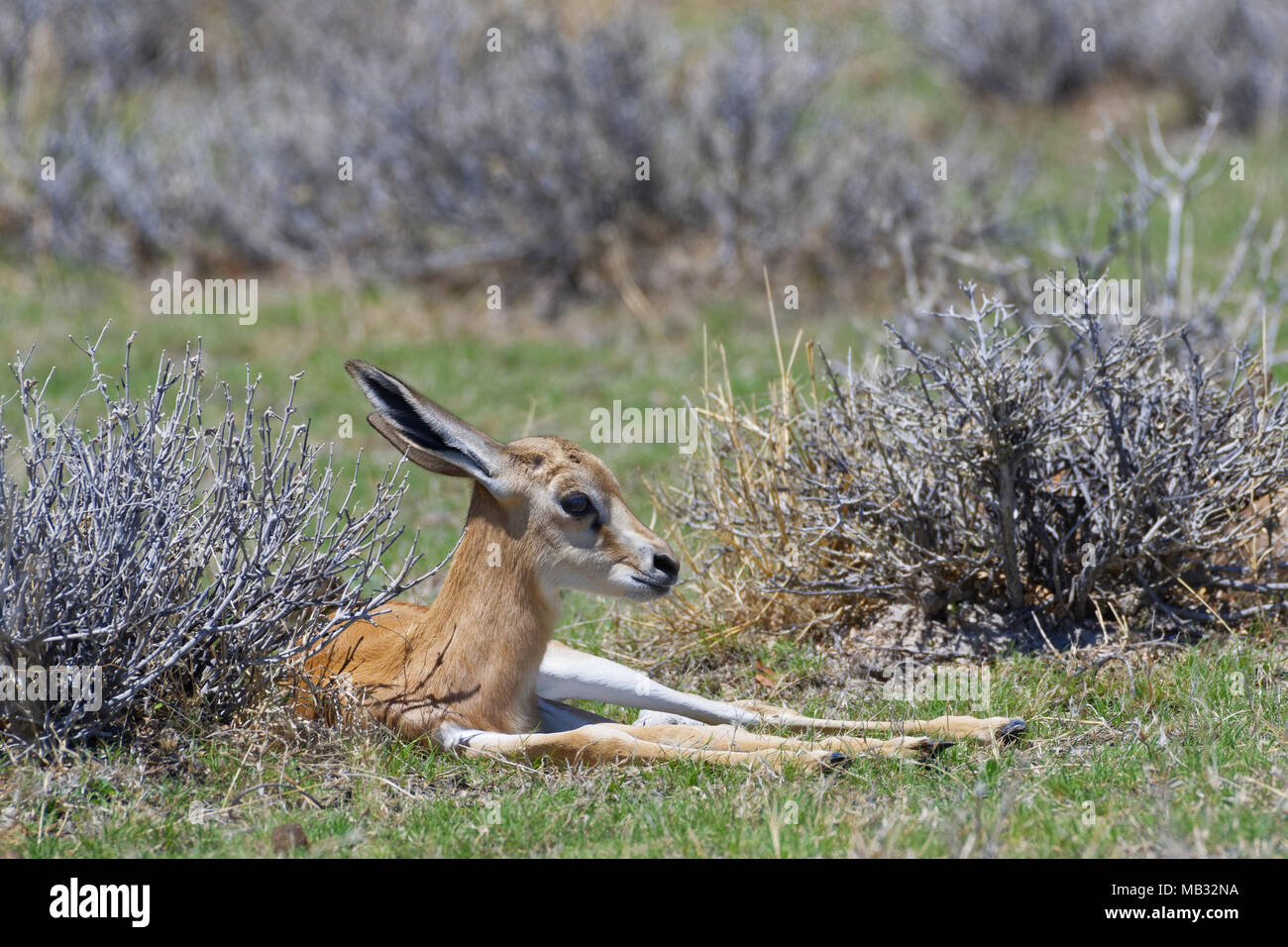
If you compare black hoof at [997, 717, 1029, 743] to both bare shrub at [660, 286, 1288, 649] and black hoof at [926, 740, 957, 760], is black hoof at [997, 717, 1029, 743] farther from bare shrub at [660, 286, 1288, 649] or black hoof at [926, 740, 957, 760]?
bare shrub at [660, 286, 1288, 649]

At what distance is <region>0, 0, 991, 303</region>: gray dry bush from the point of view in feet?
42.1

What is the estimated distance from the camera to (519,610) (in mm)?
5508

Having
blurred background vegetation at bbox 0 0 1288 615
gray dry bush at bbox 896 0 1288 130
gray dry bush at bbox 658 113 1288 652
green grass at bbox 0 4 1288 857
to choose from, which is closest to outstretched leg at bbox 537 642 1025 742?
green grass at bbox 0 4 1288 857

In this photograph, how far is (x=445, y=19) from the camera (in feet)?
47.7

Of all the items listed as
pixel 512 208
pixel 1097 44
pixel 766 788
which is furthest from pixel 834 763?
pixel 1097 44

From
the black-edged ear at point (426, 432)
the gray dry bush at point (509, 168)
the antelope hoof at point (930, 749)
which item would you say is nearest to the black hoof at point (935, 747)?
the antelope hoof at point (930, 749)

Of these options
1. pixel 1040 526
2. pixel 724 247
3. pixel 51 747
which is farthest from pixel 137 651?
pixel 724 247

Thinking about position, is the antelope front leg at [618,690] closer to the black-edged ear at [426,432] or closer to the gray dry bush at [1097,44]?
the black-edged ear at [426,432]

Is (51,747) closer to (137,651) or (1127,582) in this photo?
(137,651)

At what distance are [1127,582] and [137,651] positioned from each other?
402cm

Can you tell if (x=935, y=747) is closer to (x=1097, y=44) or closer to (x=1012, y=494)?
(x=1012, y=494)

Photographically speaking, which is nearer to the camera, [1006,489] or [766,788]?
[766,788]

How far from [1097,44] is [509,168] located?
8.33 m

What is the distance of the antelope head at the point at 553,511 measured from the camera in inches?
213
